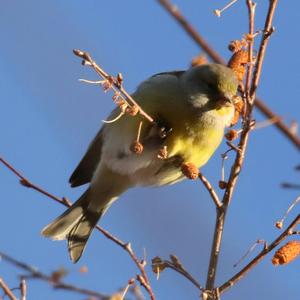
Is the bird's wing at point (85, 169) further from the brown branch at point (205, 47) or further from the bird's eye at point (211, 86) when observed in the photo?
the brown branch at point (205, 47)

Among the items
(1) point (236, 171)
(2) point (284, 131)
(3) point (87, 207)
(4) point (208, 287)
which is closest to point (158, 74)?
(3) point (87, 207)

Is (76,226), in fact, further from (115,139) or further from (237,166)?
(237,166)

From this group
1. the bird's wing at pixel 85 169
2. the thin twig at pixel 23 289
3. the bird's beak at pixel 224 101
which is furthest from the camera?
the bird's wing at pixel 85 169

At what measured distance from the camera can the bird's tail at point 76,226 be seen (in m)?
3.19

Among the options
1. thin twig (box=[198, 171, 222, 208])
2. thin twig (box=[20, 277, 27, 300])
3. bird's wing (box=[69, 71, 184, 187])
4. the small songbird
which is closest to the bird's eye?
the small songbird

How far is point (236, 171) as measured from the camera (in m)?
1.90

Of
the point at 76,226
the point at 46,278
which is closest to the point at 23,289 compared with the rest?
the point at 46,278

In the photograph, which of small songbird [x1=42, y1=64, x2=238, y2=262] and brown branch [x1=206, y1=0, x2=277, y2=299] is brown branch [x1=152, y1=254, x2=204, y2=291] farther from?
small songbird [x1=42, y1=64, x2=238, y2=262]

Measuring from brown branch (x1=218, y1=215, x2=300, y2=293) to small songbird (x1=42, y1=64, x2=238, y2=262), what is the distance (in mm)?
823

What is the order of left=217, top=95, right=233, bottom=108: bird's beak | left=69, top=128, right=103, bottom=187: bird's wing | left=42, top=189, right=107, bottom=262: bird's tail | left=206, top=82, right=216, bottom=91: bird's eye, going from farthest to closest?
left=69, top=128, right=103, bottom=187: bird's wing
left=42, top=189, right=107, bottom=262: bird's tail
left=206, top=82, right=216, bottom=91: bird's eye
left=217, top=95, right=233, bottom=108: bird's beak

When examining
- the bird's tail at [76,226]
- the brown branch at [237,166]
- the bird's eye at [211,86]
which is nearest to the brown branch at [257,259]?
the brown branch at [237,166]

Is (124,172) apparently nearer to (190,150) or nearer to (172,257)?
(190,150)

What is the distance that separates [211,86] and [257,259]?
1208mm

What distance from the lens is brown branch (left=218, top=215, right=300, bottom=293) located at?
5.66 ft
